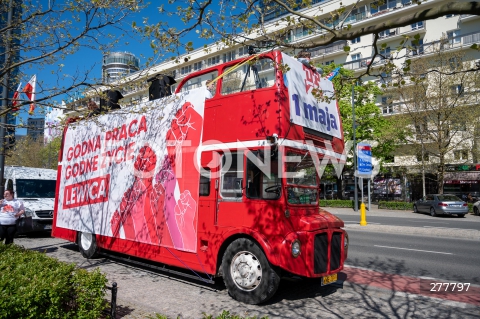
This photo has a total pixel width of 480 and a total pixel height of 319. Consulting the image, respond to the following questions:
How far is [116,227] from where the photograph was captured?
8.29 m

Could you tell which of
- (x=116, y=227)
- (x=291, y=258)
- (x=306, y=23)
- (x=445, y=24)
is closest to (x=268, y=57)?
(x=306, y=23)

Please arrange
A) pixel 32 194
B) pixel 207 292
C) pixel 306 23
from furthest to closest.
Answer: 1. pixel 32 194
2. pixel 207 292
3. pixel 306 23

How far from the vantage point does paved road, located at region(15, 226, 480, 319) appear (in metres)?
5.47

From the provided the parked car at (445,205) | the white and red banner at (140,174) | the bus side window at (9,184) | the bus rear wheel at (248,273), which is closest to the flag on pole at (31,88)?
the white and red banner at (140,174)

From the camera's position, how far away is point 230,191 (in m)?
→ 6.25

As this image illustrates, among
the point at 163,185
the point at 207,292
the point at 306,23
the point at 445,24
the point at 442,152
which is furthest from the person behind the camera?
the point at 445,24

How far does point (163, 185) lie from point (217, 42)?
3.13 metres

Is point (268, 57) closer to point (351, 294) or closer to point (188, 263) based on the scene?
point (188, 263)

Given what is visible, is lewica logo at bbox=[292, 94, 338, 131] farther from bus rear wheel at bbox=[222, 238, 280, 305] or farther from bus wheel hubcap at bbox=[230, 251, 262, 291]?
bus wheel hubcap at bbox=[230, 251, 262, 291]

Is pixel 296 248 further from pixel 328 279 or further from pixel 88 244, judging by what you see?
pixel 88 244

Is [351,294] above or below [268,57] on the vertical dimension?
below

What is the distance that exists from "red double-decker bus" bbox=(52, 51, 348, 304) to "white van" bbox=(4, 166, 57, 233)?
257 inches

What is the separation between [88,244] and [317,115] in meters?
6.94

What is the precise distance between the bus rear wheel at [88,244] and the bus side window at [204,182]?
13.8ft
